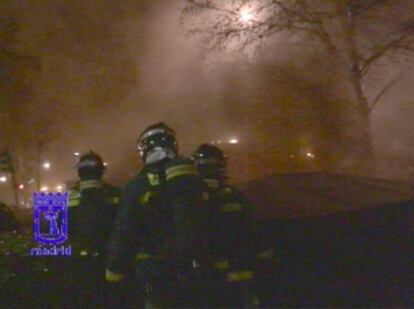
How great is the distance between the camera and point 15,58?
15547mm

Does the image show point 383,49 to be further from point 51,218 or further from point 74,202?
point 74,202

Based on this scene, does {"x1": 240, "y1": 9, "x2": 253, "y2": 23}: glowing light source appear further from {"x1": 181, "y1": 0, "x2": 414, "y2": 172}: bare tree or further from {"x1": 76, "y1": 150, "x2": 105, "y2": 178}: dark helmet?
{"x1": 76, "y1": 150, "x2": 105, "y2": 178}: dark helmet

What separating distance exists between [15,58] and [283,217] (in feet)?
40.6

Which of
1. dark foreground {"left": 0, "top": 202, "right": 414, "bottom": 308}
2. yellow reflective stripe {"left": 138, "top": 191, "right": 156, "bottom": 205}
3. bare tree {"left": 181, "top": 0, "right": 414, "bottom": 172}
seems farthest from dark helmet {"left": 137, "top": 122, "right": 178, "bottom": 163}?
bare tree {"left": 181, "top": 0, "right": 414, "bottom": 172}

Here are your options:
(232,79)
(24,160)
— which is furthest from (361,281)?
(24,160)

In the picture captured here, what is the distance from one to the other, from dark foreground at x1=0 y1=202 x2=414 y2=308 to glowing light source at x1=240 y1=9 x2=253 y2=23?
7.46 m

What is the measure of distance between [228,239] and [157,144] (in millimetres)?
819

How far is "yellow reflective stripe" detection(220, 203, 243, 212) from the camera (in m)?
3.62

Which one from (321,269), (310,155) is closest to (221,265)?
(321,269)

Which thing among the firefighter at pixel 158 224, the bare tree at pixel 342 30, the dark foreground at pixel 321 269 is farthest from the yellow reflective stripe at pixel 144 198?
the bare tree at pixel 342 30

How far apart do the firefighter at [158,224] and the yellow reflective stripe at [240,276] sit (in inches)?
17.1

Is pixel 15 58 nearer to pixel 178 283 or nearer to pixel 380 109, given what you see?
pixel 380 109

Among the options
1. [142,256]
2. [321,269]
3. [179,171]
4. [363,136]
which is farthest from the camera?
[363,136]

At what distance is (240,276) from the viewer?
3.68 m
